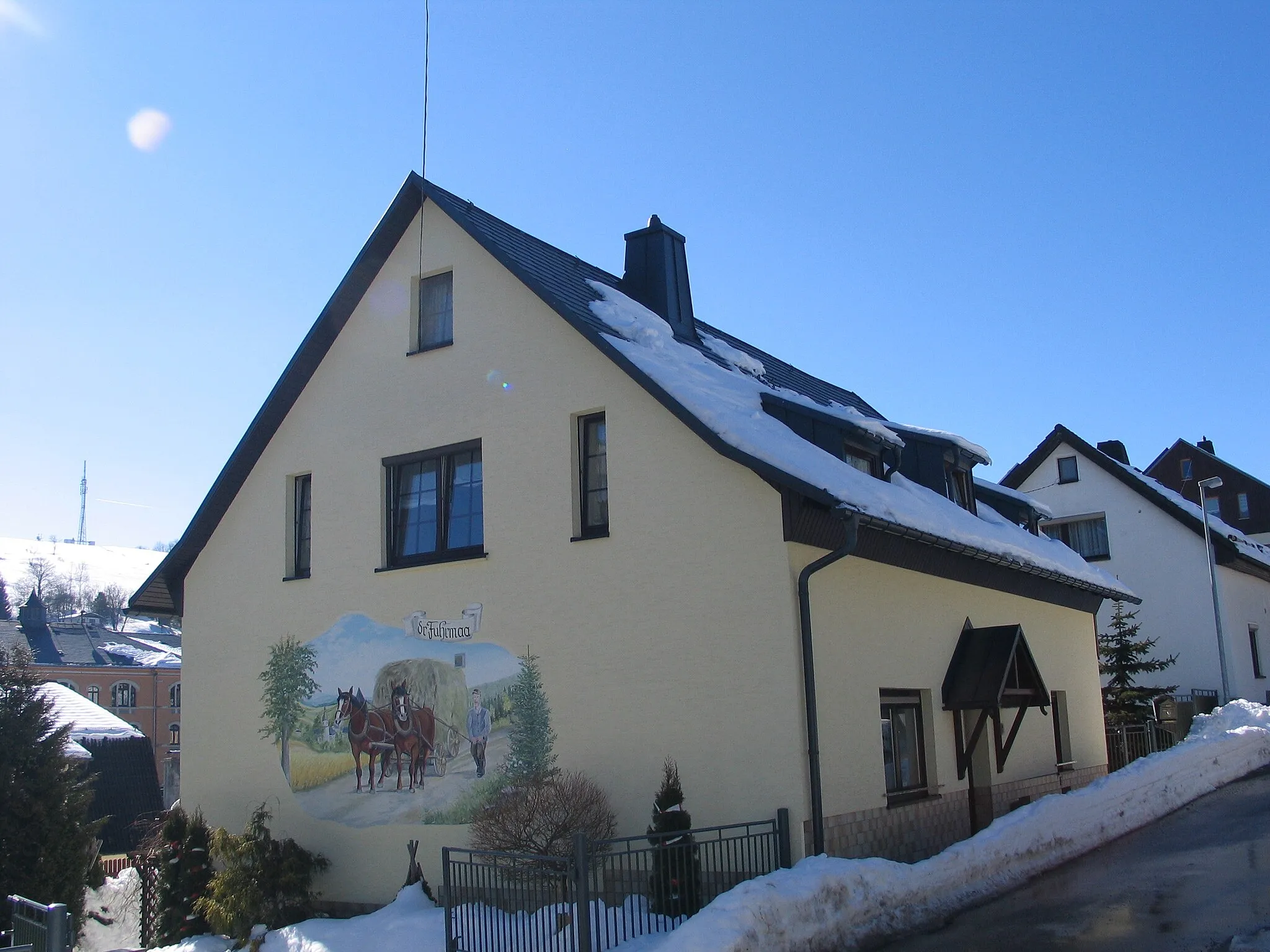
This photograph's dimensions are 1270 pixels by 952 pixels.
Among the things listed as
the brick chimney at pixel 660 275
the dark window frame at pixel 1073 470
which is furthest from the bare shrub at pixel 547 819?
the dark window frame at pixel 1073 470

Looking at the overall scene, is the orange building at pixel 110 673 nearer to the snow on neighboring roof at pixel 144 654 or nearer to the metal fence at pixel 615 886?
the snow on neighboring roof at pixel 144 654

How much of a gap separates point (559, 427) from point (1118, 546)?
2330 cm

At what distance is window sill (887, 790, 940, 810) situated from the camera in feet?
42.7

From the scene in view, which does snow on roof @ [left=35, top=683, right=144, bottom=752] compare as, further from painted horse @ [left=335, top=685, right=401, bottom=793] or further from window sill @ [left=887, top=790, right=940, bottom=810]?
window sill @ [left=887, top=790, right=940, bottom=810]

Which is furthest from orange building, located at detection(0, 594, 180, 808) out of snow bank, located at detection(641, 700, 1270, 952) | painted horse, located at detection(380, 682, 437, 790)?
snow bank, located at detection(641, 700, 1270, 952)

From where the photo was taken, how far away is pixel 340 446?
1572 cm

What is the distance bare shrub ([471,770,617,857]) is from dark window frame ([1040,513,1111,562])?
73.7ft

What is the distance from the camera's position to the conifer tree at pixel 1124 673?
2694 centimetres

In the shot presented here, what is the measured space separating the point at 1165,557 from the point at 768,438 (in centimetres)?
2269

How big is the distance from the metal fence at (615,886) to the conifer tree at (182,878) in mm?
4920

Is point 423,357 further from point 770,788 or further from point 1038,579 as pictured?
point 1038,579

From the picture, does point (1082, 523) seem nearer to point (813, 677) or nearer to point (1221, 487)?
point (1221, 487)

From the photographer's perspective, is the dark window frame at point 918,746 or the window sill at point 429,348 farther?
the window sill at point 429,348

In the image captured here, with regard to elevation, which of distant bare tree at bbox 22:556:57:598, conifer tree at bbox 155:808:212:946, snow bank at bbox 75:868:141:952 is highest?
distant bare tree at bbox 22:556:57:598
